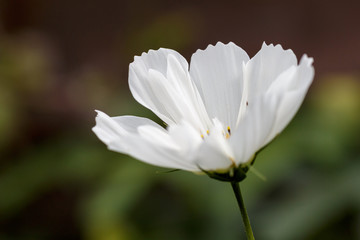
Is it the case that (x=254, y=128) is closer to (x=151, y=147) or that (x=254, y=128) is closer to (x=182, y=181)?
(x=151, y=147)

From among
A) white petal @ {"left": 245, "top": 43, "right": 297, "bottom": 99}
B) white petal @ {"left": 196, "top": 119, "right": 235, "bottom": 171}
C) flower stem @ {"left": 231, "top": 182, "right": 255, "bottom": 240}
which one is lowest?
flower stem @ {"left": 231, "top": 182, "right": 255, "bottom": 240}

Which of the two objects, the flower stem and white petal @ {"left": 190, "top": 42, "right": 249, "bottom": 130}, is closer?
the flower stem

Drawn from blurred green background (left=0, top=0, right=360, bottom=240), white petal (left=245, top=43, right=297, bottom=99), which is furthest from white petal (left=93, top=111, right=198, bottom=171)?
blurred green background (left=0, top=0, right=360, bottom=240)

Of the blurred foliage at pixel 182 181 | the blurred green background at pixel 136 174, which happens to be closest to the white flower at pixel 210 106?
the blurred green background at pixel 136 174

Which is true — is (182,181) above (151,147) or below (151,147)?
below

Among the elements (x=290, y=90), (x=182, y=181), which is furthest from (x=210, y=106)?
(x=182, y=181)

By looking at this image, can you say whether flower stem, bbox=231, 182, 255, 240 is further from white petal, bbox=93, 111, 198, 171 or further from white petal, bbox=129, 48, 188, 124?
white petal, bbox=129, 48, 188, 124
